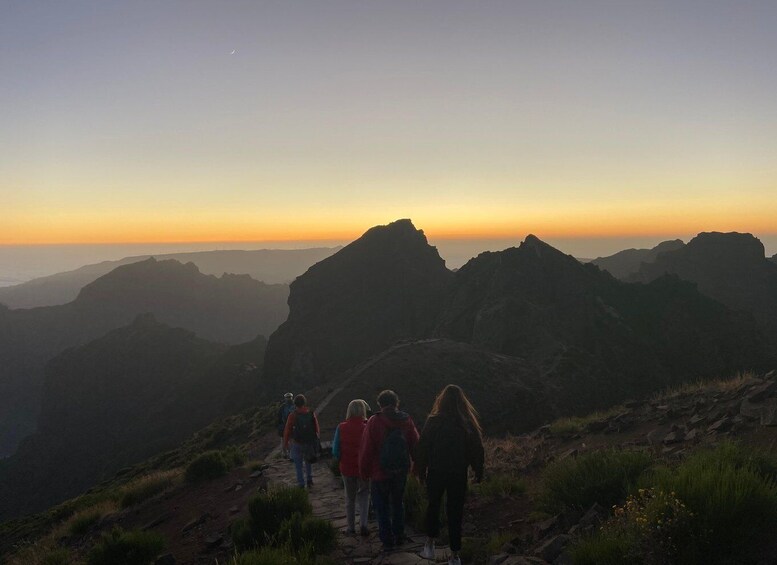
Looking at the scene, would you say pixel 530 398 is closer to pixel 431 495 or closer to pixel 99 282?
pixel 431 495

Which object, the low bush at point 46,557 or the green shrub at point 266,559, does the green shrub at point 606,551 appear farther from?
the low bush at point 46,557

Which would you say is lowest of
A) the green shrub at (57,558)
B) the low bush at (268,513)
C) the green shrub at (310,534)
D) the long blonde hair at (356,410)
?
the green shrub at (57,558)

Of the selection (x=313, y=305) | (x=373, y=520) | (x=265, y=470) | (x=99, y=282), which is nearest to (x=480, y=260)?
(x=313, y=305)

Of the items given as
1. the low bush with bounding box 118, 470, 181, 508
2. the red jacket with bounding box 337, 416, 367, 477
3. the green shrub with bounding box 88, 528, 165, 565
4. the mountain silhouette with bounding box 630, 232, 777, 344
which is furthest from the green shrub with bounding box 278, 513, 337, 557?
the mountain silhouette with bounding box 630, 232, 777, 344

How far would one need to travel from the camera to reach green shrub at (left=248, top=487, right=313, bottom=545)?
804 centimetres

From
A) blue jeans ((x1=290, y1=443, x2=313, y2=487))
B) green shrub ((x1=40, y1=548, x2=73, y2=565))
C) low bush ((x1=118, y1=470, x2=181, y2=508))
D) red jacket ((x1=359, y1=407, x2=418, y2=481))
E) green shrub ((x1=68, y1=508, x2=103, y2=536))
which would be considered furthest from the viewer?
low bush ((x1=118, y1=470, x2=181, y2=508))

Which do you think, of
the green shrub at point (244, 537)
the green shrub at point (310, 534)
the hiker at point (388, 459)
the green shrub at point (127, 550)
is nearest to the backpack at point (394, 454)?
the hiker at point (388, 459)

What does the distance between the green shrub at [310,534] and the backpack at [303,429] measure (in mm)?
3789

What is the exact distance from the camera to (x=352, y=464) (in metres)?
8.28

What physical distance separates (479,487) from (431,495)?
11.5 ft

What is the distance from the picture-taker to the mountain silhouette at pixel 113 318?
471 ft

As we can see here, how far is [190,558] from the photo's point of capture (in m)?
8.66

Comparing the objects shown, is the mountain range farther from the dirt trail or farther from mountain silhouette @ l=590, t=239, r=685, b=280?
the dirt trail

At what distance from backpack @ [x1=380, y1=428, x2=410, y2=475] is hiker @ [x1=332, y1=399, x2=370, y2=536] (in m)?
1.18
